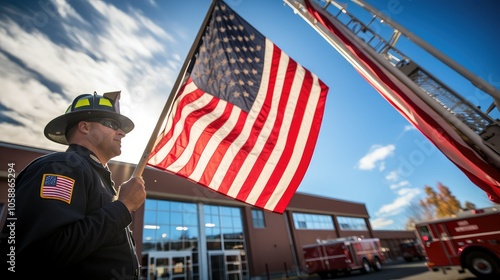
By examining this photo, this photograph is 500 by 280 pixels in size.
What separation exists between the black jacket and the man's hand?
11 cm

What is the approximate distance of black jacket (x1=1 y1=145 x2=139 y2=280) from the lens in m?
1.11

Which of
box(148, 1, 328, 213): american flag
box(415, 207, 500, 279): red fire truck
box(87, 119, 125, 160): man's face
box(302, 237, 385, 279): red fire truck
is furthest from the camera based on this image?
box(302, 237, 385, 279): red fire truck

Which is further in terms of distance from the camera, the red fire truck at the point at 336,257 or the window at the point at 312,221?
the window at the point at 312,221

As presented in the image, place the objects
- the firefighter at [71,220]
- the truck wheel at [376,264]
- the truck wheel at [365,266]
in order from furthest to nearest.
Result: the truck wheel at [376,264] → the truck wheel at [365,266] → the firefighter at [71,220]

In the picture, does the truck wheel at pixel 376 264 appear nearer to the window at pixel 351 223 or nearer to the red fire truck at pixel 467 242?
the window at pixel 351 223

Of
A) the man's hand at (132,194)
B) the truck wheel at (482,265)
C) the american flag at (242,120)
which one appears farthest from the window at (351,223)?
the man's hand at (132,194)

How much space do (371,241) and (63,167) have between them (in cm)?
2418

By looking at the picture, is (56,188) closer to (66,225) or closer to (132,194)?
(66,225)

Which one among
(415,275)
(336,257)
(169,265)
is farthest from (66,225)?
(336,257)

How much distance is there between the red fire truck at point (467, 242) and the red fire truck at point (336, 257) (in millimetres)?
6461

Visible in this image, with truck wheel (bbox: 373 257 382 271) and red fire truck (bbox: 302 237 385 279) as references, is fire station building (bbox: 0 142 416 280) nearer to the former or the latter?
red fire truck (bbox: 302 237 385 279)

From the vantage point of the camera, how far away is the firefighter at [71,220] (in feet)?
3.64

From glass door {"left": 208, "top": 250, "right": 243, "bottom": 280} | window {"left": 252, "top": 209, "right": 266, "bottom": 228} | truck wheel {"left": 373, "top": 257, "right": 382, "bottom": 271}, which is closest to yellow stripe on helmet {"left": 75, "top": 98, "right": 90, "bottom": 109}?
glass door {"left": 208, "top": 250, "right": 243, "bottom": 280}

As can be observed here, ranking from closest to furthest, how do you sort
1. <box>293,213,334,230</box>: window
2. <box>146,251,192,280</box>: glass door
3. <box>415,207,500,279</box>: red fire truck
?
1. <box>415,207,500,279</box>: red fire truck
2. <box>146,251,192,280</box>: glass door
3. <box>293,213,334,230</box>: window
